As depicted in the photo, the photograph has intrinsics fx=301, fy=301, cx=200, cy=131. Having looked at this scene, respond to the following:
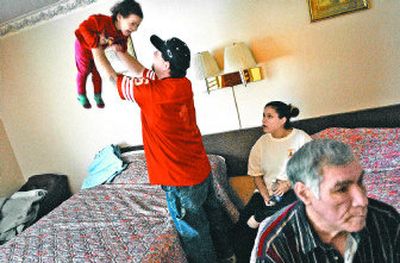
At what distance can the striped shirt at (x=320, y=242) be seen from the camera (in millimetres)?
902

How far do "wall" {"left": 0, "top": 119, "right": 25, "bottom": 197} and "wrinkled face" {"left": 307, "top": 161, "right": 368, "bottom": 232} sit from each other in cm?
398

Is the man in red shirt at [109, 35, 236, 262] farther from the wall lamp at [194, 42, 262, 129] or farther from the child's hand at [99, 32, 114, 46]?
the wall lamp at [194, 42, 262, 129]

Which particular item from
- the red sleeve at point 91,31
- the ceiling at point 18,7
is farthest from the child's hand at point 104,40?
the ceiling at point 18,7

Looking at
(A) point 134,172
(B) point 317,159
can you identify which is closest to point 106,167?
(A) point 134,172

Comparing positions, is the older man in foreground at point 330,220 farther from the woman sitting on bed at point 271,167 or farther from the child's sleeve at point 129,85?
the woman sitting on bed at point 271,167

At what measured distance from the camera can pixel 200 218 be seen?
1.80 metres

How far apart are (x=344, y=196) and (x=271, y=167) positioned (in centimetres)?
138

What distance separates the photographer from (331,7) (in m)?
2.34

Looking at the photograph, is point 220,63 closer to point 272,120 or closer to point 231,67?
point 231,67

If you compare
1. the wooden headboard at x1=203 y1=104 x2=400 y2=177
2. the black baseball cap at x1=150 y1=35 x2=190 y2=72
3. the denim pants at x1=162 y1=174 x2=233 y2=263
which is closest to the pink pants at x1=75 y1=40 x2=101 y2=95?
the black baseball cap at x1=150 y1=35 x2=190 y2=72

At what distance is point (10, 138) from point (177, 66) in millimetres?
3317

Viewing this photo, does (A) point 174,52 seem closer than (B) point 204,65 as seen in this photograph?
Yes

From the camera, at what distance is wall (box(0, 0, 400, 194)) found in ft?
7.84

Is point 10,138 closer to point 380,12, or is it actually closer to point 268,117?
point 268,117
